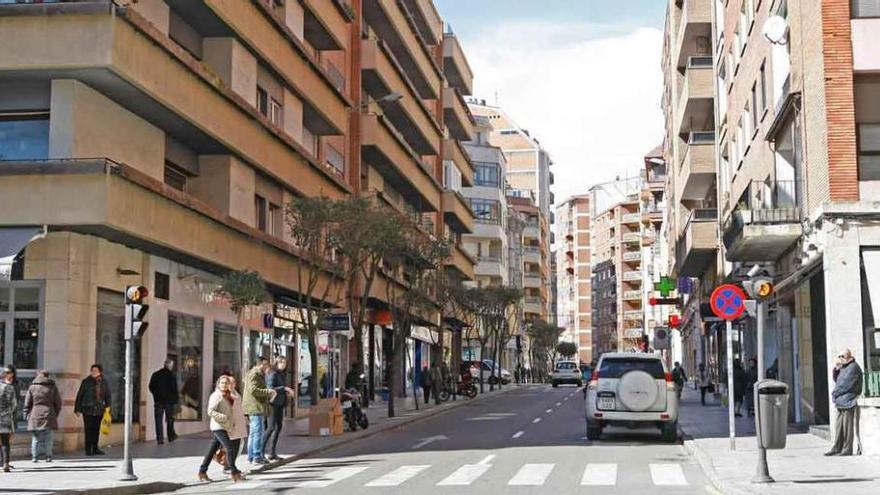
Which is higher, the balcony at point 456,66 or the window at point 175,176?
the balcony at point 456,66

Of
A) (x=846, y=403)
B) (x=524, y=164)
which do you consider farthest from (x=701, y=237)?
(x=524, y=164)

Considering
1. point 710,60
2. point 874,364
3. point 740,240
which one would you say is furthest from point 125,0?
point 710,60

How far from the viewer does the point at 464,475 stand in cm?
1766

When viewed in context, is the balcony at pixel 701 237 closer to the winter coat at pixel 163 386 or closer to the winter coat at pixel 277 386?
the winter coat at pixel 163 386

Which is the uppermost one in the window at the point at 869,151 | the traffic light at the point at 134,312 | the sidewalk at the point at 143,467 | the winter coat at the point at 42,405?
the window at the point at 869,151

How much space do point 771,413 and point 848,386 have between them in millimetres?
4931

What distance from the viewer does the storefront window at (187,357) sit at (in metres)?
28.5

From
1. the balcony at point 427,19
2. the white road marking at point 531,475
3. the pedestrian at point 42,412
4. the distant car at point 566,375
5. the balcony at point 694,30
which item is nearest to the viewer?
the white road marking at point 531,475

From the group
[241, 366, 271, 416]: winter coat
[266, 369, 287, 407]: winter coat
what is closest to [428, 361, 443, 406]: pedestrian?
[266, 369, 287, 407]: winter coat

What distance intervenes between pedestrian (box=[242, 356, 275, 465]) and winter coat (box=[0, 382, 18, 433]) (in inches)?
145

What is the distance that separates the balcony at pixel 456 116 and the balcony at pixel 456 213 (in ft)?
14.8

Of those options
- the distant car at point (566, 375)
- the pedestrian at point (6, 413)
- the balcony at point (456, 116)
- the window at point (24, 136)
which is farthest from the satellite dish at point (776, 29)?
the distant car at point (566, 375)

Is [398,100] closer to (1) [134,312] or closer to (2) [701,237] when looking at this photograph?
(2) [701,237]

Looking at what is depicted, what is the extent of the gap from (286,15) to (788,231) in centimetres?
1757
